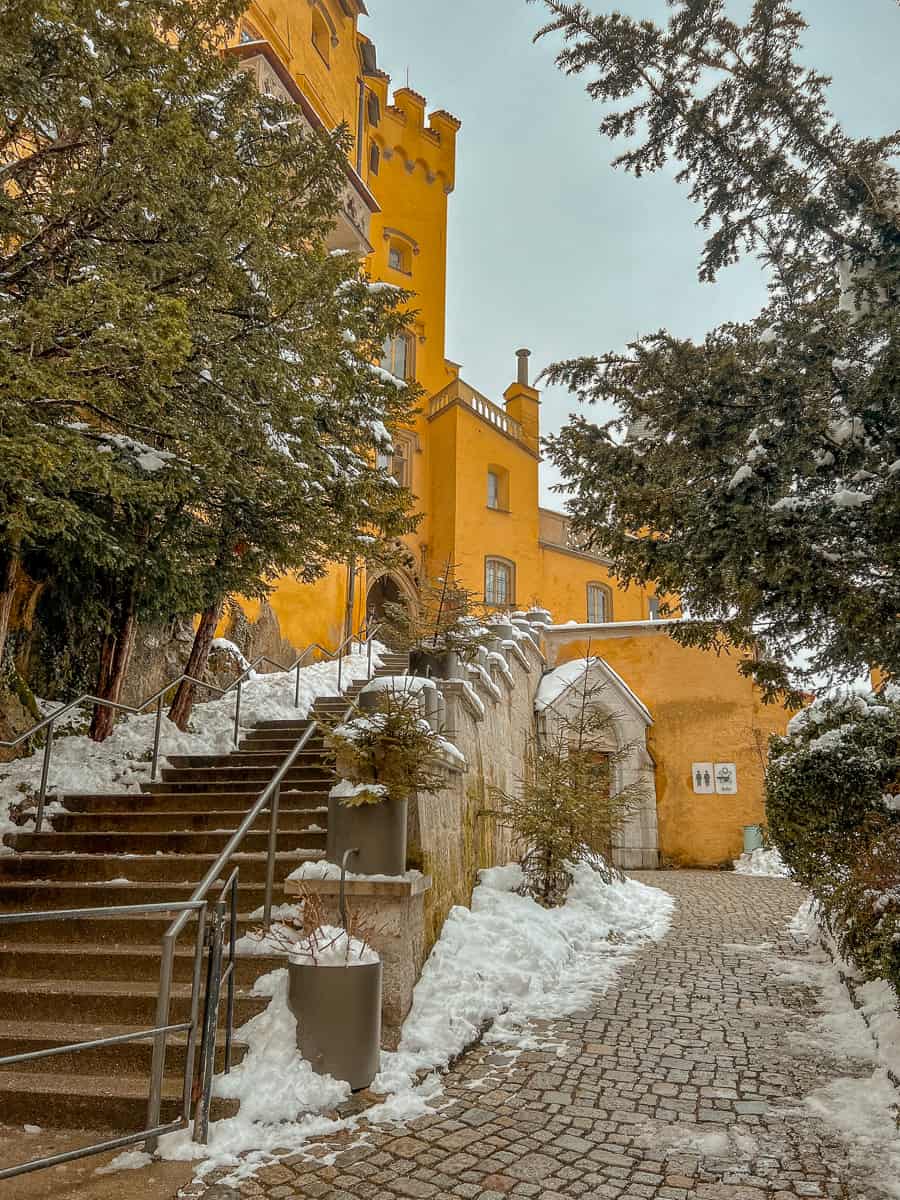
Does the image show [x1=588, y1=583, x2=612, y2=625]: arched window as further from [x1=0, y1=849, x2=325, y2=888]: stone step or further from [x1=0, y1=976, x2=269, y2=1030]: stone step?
[x1=0, y1=976, x2=269, y2=1030]: stone step

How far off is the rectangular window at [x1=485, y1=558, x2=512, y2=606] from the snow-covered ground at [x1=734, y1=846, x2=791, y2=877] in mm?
9299

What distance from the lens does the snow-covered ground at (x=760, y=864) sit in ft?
47.9

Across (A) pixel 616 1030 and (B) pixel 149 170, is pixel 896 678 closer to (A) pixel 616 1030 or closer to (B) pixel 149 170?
(A) pixel 616 1030

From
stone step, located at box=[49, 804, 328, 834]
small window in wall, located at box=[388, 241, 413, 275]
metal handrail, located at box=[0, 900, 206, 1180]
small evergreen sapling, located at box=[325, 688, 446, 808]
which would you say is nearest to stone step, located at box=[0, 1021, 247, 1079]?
metal handrail, located at box=[0, 900, 206, 1180]

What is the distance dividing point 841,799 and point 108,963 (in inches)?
244

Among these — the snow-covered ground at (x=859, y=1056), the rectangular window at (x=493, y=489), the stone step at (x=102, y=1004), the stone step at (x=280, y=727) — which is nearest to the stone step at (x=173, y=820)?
the stone step at (x=102, y=1004)

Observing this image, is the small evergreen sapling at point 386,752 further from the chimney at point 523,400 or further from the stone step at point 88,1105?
the chimney at point 523,400

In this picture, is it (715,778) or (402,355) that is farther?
(402,355)

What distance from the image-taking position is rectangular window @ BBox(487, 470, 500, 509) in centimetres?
2295

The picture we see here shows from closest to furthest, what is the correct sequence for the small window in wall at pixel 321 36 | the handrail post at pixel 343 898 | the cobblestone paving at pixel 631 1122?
the cobblestone paving at pixel 631 1122 → the handrail post at pixel 343 898 → the small window in wall at pixel 321 36

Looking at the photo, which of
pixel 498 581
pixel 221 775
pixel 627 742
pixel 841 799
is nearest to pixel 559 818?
pixel 841 799

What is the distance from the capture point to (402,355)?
22188 millimetres

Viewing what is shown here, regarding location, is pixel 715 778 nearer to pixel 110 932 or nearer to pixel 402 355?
pixel 110 932

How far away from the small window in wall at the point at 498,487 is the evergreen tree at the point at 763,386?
58.0ft
